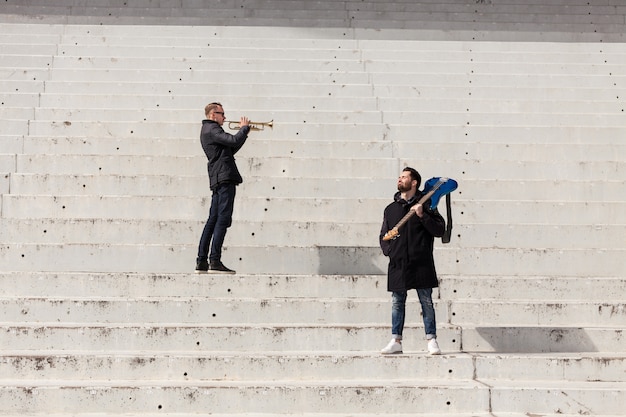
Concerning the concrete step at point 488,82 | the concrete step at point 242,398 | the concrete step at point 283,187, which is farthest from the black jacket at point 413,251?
the concrete step at point 488,82

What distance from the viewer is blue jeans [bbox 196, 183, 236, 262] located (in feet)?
25.2

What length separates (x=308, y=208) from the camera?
8602mm

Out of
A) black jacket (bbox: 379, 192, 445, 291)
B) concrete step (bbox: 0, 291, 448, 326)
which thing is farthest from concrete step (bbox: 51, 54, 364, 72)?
black jacket (bbox: 379, 192, 445, 291)

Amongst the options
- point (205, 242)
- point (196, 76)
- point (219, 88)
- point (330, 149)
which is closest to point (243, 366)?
point (205, 242)

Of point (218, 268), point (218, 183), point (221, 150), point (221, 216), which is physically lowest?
point (218, 268)

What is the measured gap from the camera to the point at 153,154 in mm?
9586

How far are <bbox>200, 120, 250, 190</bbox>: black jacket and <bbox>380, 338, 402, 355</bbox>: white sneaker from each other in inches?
86.4

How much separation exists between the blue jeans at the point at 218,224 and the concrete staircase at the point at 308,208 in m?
0.34

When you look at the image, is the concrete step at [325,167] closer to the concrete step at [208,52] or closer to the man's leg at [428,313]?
the concrete step at [208,52]

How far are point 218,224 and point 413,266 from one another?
75.2 inches

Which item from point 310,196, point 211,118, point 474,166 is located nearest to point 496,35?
point 474,166

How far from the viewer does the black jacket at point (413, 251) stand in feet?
21.4

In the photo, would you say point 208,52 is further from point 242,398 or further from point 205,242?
point 242,398

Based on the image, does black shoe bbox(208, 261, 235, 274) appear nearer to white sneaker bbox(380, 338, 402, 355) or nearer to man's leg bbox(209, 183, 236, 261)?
man's leg bbox(209, 183, 236, 261)
